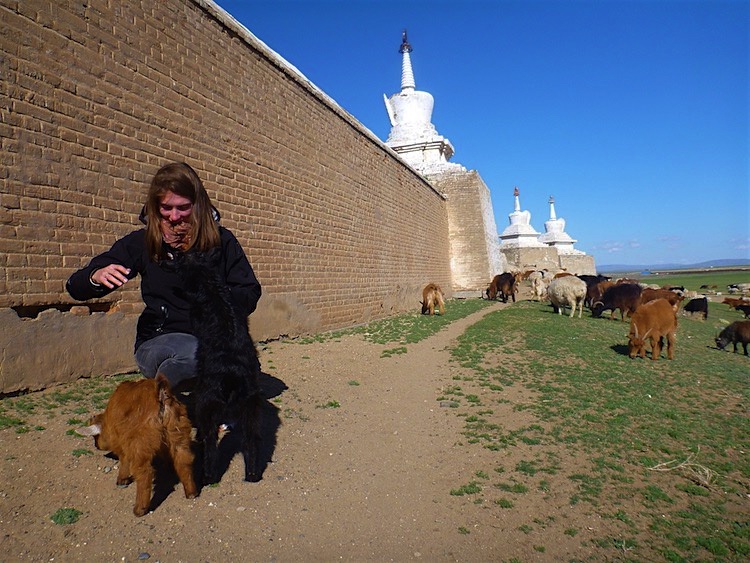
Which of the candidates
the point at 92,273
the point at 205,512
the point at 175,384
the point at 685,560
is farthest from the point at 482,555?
the point at 92,273

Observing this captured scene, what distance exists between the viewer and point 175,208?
9.64ft

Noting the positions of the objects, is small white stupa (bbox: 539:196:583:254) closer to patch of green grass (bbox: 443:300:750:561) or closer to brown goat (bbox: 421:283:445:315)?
brown goat (bbox: 421:283:445:315)

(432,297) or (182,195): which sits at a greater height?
(182,195)

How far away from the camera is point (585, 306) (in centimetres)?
1711

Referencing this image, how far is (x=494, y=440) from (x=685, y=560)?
1.75 m

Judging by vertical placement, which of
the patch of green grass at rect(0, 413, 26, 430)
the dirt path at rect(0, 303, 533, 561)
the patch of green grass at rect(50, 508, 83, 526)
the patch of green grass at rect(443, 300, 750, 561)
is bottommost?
the patch of green grass at rect(443, 300, 750, 561)

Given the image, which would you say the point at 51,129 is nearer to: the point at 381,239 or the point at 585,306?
the point at 381,239

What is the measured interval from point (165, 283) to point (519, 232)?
34137mm

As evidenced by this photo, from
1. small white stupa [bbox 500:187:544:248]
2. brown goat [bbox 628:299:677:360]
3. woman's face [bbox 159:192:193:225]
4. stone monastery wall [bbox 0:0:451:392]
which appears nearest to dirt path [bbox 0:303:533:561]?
stone monastery wall [bbox 0:0:451:392]

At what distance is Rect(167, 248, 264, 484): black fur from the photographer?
2.75 m

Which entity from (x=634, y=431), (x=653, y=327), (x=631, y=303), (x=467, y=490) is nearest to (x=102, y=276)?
(x=467, y=490)

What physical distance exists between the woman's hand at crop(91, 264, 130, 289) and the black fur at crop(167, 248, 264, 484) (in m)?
0.27

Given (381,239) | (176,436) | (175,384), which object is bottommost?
(176,436)

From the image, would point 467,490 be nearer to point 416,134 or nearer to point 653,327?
point 653,327
